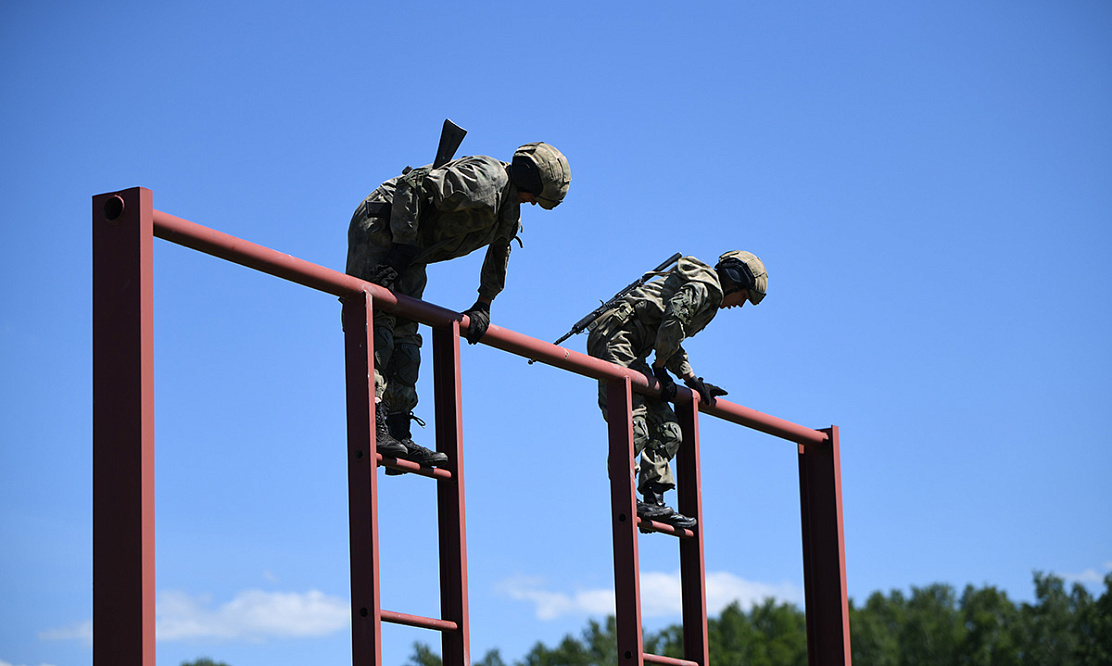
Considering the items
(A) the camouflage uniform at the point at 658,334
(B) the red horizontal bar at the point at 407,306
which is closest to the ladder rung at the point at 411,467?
(B) the red horizontal bar at the point at 407,306

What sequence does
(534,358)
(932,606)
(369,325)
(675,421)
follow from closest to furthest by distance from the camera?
(369,325)
(534,358)
(675,421)
(932,606)

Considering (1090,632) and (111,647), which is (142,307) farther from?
(1090,632)

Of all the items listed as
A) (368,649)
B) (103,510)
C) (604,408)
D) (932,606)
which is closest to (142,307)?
(103,510)

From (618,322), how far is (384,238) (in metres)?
2.59

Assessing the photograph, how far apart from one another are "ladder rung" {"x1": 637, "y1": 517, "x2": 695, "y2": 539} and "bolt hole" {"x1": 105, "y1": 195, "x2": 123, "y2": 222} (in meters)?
3.88

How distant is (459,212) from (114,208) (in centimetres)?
252

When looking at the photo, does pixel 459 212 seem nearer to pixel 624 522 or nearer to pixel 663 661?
pixel 624 522

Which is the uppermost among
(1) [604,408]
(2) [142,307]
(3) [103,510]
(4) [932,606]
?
(4) [932,606]

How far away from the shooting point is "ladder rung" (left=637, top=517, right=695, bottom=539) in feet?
28.1

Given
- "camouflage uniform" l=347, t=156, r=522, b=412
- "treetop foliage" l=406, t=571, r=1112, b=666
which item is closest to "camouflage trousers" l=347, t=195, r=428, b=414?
"camouflage uniform" l=347, t=156, r=522, b=412

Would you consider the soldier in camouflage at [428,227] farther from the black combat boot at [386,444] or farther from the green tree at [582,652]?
the green tree at [582,652]

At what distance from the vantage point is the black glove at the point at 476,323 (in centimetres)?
716

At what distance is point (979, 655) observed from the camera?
5331 cm

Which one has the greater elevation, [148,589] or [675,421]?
[675,421]
